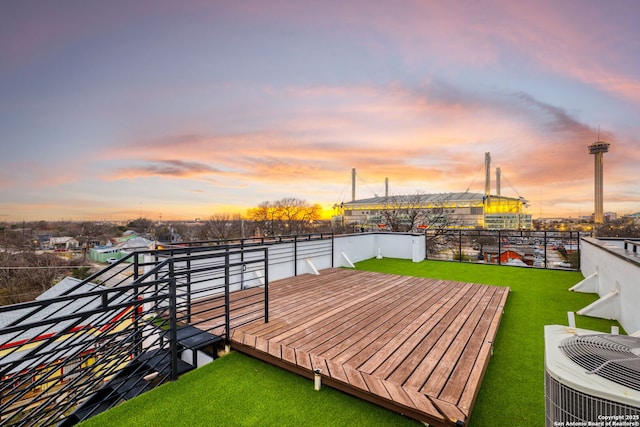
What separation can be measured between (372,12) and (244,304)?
747 centimetres

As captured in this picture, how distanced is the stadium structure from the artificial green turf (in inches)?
379

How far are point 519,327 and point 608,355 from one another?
10.1ft

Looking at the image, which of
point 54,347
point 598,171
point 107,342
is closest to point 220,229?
point 54,347

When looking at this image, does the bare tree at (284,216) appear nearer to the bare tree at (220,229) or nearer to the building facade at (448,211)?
the bare tree at (220,229)

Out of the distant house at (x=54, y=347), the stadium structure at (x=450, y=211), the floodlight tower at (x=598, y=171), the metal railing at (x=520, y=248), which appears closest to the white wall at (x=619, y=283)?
the metal railing at (x=520, y=248)

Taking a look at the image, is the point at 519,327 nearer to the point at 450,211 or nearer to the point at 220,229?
the point at 450,211

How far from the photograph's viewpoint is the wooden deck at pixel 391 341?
6.42ft

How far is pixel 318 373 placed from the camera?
2223mm

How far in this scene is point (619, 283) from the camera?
3693 millimetres

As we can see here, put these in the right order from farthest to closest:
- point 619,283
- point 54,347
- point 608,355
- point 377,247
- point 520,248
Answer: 1. point 377,247
2. point 520,248
3. point 619,283
4. point 54,347
5. point 608,355

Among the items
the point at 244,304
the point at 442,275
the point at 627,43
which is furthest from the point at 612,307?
the point at 627,43

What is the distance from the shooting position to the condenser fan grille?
893mm

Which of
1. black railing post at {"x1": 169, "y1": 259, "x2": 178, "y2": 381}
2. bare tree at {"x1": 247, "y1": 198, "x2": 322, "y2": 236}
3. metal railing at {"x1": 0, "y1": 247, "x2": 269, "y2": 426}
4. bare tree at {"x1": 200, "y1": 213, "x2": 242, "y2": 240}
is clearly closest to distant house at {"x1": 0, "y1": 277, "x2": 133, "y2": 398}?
metal railing at {"x1": 0, "y1": 247, "x2": 269, "y2": 426}

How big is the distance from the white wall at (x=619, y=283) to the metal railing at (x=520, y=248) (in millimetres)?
2032
